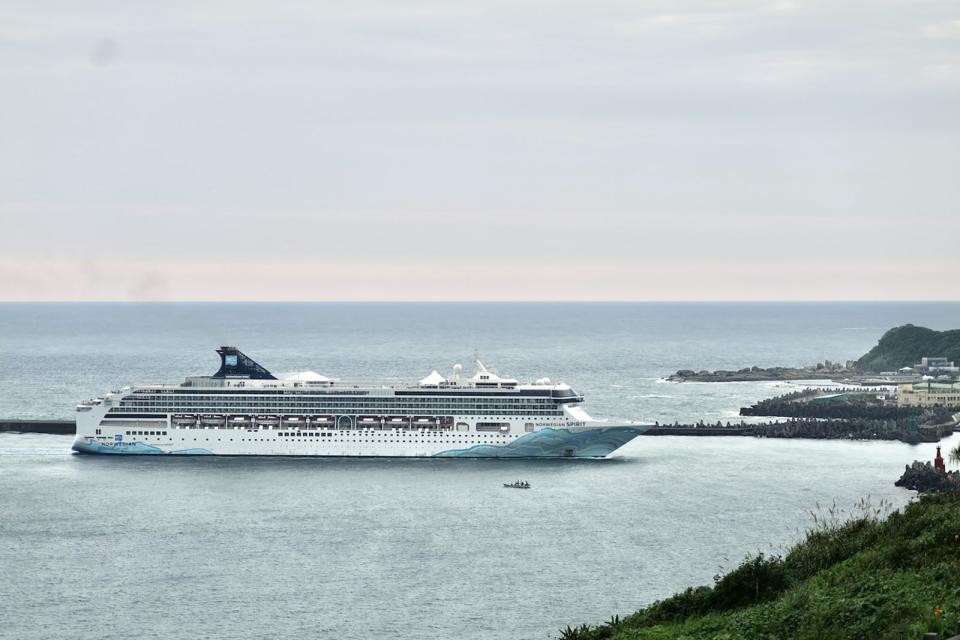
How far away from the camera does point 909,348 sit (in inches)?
4998

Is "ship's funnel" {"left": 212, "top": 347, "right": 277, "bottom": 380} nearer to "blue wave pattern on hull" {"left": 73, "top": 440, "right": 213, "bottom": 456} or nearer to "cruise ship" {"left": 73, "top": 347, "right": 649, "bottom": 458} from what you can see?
"cruise ship" {"left": 73, "top": 347, "right": 649, "bottom": 458}

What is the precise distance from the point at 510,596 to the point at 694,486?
796 inches

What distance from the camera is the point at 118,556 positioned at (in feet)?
144

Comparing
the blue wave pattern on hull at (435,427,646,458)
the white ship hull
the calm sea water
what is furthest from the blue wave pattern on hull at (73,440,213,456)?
the blue wave pattern on hull at (435,427,646,458)

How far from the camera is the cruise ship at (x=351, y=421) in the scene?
6781 cm

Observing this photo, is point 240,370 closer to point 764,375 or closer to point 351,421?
point 351,421

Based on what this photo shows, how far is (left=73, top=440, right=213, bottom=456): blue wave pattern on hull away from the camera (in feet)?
225

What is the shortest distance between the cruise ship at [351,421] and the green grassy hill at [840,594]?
106 ft

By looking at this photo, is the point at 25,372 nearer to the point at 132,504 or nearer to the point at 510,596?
the point at 132,504

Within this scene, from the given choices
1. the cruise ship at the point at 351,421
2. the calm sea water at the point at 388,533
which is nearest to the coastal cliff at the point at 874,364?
the calm sea water at the point at 388,533

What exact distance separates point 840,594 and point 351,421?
1759 inches

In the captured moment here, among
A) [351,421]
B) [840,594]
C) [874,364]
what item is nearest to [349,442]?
[351,421]

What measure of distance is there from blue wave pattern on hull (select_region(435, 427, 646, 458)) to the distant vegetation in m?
61.4

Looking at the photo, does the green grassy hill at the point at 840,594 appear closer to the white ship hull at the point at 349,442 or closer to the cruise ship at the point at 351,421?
the white ship hull at the point at 349,442
